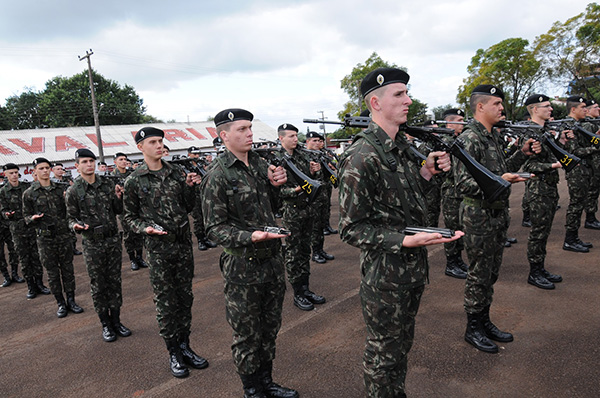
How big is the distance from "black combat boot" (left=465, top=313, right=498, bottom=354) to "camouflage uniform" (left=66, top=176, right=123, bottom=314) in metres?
4.27

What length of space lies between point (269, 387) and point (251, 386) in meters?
0.24

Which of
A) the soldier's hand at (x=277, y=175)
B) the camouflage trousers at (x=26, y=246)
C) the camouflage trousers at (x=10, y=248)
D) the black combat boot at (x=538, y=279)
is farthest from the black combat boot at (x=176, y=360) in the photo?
the camouflage trousers at (x=10, y=248)

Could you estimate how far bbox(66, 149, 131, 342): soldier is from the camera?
15.3 ft

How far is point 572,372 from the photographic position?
10.4 feet

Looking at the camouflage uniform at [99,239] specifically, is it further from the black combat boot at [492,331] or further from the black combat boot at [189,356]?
the black combat boot at [492,331]

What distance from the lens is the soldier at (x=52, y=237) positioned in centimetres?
572

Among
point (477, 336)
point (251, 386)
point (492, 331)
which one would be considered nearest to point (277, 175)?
point (251, 386)

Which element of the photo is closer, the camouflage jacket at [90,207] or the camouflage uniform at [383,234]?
the camouflage uniform at [383,234]

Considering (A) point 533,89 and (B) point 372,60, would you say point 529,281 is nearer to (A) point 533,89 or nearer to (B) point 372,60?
(A) point 533,89

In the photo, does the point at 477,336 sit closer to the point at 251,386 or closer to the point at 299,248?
the point at 251,386

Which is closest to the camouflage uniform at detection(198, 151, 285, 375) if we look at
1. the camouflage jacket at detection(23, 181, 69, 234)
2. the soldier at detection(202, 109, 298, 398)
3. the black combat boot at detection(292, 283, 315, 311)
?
the soldier at detection(202, 109, 298, 398)

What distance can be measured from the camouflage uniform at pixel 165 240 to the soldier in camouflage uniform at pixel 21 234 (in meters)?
4.40

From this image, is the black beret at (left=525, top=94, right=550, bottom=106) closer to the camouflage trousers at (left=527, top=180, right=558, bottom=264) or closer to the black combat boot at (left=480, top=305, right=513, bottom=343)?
the camouflage trousers at (left=527, top=180, right=558, bottom=264)

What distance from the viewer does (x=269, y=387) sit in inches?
127
